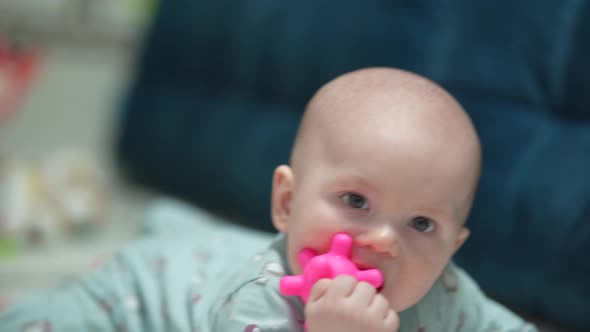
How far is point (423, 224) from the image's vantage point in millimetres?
665

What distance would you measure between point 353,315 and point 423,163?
0.51 feet

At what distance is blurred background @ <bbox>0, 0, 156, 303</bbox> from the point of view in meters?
1.38

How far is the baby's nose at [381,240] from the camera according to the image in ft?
2.06

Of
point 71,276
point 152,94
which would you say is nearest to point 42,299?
point 71,276

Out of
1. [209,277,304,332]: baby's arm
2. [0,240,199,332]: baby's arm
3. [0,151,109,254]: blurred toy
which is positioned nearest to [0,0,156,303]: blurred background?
[0,151,109,254]: blurred toy

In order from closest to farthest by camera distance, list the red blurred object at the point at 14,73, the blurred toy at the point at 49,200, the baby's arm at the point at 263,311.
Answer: the baby's arm at the point at 263,311 < the blurred toy at the point at 49,200 < the red blurred object at the point at 14,73

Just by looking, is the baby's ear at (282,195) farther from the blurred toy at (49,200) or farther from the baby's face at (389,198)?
the blurred toy at (49,200)

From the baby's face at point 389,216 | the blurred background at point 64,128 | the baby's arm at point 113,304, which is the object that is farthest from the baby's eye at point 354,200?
the blurred background at point 64,128

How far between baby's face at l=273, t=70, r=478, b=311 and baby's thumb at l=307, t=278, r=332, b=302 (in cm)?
4

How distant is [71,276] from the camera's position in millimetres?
1178

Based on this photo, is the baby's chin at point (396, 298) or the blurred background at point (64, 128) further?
the blurred background at point (64, 128)

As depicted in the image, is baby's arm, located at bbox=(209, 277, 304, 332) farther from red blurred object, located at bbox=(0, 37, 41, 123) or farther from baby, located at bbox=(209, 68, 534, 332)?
red blurred object, located at bbox=(0, 37, 41, 123)

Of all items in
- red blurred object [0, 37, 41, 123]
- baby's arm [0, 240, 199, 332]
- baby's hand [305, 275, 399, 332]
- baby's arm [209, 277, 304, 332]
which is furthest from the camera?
red blurred object [0, 37, 41, 123]

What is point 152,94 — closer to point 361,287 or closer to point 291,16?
point 291,16
